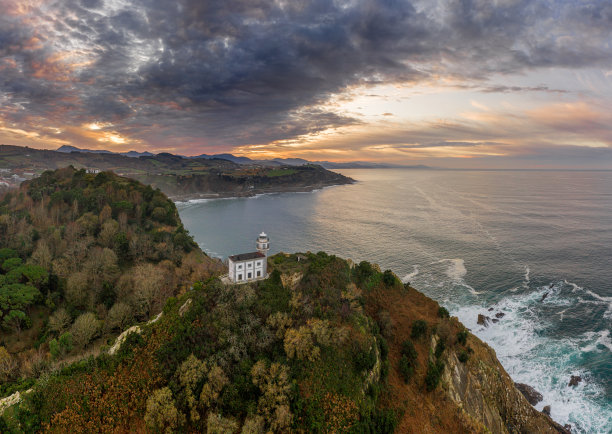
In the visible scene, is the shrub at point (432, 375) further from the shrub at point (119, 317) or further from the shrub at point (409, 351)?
the shrub at point (119, 317)

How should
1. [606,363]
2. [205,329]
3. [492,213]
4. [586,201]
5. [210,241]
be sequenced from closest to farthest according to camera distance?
[205,329] < [606,363] < [210,241] < [492,213] < [586,201]

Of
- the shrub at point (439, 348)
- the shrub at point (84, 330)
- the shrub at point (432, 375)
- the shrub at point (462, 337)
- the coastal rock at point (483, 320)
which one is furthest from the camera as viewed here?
the coastal rock at point (483, 320)

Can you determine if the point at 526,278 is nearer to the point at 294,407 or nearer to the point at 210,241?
the point at 294,407

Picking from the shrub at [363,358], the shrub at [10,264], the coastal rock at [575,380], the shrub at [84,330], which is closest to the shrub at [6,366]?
the shrub at [84,330]

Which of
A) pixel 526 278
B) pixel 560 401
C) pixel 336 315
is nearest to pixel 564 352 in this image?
pixel 560 401

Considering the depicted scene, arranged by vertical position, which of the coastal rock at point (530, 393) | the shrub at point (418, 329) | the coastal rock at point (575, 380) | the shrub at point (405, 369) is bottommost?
the coastal rock at point (530, 393)

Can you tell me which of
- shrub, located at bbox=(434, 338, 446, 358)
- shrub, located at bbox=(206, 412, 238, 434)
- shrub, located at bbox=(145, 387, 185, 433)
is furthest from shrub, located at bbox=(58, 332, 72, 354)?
shrub, located at bbox=(434, 338, 446, 358)

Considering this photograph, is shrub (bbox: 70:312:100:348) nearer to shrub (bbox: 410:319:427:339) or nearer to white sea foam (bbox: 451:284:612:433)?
shrub (bbox: 410:319:427:339)
